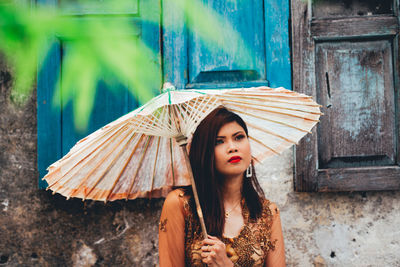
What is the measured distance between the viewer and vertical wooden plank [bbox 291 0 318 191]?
239cm

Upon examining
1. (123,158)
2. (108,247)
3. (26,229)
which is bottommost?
(108,247)

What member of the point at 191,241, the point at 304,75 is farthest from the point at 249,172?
the point at 304,75

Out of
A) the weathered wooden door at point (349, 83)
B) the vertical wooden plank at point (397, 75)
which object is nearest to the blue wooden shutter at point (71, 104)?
the weathered wooden door at point (349, 83)

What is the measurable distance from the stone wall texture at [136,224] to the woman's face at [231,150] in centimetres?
77

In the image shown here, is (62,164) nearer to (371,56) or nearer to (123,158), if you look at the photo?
(123,158)

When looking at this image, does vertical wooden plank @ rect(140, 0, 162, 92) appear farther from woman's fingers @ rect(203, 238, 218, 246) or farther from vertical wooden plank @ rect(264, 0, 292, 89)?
woman's fingers @ rect(203, 238, 218, 246)

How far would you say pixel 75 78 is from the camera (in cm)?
243

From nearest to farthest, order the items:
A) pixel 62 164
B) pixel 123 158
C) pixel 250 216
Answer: pixel 62 164, pixel 123 158, pixel 250 216

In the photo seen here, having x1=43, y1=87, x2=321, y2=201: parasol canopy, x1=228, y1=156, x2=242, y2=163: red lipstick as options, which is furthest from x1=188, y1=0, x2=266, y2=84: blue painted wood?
x1=228, y1=156, x2=242, y2=163: red lipstick

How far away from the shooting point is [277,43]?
→ 245 centimetres

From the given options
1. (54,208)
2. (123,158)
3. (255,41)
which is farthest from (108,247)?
(255,41)

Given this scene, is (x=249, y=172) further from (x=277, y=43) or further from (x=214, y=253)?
(x=277, y=43)

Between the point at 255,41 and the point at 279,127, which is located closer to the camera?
the point at 279,127

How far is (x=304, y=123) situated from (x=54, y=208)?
1896mm
